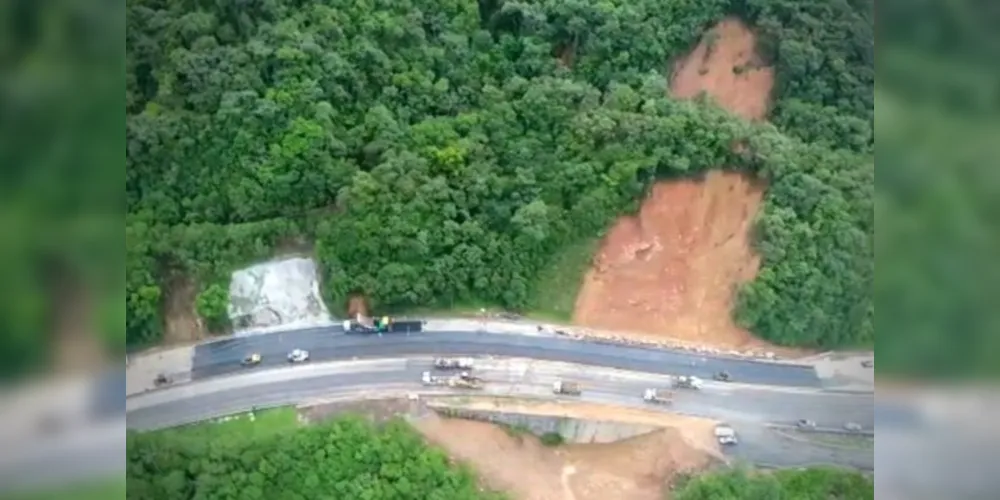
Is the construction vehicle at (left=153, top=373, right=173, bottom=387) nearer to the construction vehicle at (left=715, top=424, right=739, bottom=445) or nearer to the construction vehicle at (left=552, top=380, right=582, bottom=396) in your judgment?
the construction vehicle at (left=552, top=380, right=582, bottom=396)

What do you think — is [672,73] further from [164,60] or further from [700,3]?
[164,60]

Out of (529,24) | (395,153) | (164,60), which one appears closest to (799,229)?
(529,24)

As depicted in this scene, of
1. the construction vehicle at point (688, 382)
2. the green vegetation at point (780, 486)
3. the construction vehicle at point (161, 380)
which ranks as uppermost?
the construction vehicle at point (161, 380)

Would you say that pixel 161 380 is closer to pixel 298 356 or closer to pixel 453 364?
pixel 298 356

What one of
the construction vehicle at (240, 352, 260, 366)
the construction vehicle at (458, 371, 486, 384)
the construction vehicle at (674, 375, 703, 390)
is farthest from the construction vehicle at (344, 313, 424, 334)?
the construction vehicle at (674, 375, 703, 390)

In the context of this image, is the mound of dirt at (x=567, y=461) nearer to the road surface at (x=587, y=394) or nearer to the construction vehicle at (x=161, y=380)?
the road surface at (x=587, y=394)

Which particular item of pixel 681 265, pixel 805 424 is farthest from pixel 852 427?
pixel 681 265

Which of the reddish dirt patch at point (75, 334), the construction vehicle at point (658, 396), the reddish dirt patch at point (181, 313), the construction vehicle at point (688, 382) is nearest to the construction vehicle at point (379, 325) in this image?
the reddish dirt patch at point (181, 313)
